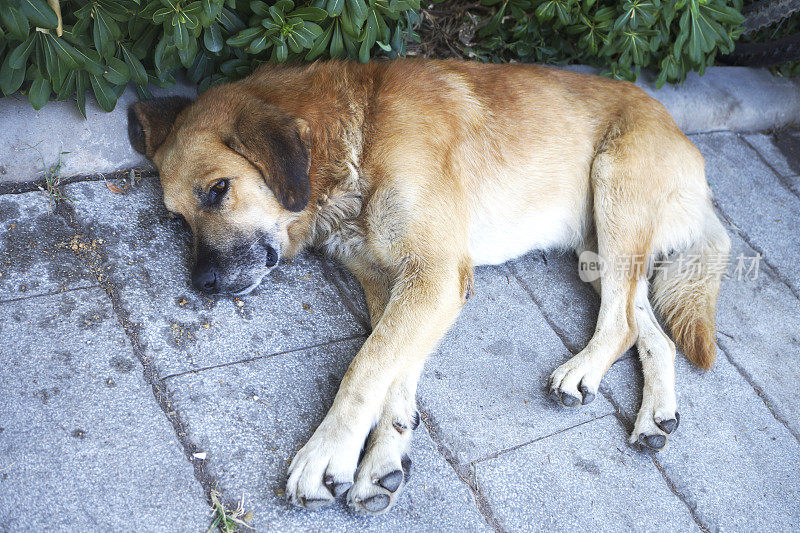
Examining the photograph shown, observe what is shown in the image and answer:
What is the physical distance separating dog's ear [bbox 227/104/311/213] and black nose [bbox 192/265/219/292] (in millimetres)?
434

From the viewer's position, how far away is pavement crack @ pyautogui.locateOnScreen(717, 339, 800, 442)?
3.08m

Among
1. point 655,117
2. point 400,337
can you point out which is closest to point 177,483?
point 400,337

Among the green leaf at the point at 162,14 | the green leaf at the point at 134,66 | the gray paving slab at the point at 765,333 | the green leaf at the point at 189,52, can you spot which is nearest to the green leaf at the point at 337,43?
the green leaf at the point at 189,52

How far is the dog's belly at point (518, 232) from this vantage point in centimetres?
337

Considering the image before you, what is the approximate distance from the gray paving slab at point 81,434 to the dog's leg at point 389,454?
0.56m

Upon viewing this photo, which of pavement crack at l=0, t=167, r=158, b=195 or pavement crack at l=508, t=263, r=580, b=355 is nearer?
pavement crack at l=0, t=167, r=158, b=195

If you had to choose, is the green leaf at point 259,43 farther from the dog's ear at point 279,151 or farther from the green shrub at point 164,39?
the dog's ear at point 279,151

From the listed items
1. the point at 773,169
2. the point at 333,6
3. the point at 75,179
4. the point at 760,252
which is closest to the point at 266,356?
the point at 75,179

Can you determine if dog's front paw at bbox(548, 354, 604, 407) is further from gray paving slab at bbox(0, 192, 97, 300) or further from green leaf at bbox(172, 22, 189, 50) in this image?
green leaf at bbox(172, 22, 189, 50)

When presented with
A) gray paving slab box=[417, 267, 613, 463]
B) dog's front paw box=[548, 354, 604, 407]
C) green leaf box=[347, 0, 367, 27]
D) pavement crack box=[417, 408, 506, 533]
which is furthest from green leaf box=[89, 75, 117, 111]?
dog's front paw box=[548, 354, 604, 407]

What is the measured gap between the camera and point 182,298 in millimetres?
2832

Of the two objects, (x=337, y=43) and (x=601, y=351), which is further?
(x=337, y=43)

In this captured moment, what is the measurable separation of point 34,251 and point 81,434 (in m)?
1.02

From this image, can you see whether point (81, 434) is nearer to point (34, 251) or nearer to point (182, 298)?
point (182, 298)
